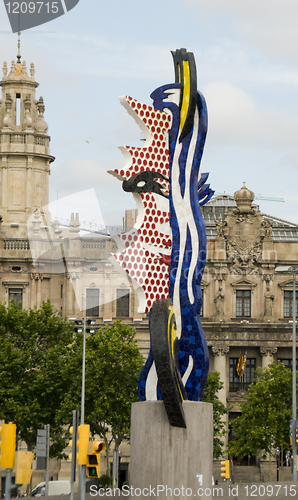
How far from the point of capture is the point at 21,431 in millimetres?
67375

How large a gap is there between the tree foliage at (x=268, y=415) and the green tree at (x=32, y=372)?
13313mm

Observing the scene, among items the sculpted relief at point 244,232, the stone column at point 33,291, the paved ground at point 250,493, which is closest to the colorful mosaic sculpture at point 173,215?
the paved ground at point 250,493

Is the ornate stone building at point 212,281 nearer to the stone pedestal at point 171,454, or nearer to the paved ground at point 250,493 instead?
the paved ground at point 250,493

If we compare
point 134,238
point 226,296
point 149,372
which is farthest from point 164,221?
point 226,296

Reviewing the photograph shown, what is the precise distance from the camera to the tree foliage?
2689 inches

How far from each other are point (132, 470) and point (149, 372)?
3405mm

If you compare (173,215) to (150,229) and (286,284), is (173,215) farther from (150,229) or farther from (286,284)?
(286,284)

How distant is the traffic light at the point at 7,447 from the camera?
25.8 meters

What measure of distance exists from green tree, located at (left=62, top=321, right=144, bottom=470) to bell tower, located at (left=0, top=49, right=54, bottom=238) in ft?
71.7

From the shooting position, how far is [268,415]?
2704 inches

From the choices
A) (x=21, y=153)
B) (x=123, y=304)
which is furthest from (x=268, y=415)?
(x=21, y=153)

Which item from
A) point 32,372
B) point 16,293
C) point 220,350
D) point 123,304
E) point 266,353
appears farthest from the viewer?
point 123,304

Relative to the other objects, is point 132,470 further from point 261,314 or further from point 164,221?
point 261,314

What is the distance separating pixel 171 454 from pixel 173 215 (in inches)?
341
